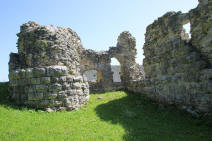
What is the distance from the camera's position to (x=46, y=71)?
7.94m

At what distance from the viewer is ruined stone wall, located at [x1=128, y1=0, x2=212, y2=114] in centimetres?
690

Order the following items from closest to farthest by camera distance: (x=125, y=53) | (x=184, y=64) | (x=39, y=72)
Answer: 1. (x=184, y=64)
2. (x=39, y=72)
3. (x=125, y=53)

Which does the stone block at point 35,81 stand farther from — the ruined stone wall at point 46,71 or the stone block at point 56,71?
the stone block at point 56,71

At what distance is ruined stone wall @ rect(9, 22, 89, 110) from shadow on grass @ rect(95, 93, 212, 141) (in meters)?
1.74

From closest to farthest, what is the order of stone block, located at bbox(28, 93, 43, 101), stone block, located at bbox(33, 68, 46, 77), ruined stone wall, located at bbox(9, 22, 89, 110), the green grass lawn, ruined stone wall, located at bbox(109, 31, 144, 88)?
the green grass lawn
stone block, located at bbox(28, 93, 43, 101)
ruined stone wall, located at bbox(9, 22, 89, 110)
stone block, located at bbox(33, 68, 46, 77)
ruined stone wall, located at bbox(109, 31, 144, 88)

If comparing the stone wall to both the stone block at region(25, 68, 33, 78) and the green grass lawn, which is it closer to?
the stone block at region(25, 68, 33, 78)

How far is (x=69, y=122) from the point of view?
645 centimetres

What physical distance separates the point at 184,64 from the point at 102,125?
4.54 m

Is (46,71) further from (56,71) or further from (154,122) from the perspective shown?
(154,122)

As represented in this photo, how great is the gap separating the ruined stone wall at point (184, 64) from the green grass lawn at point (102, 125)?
74 cm

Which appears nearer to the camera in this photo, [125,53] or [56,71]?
[56,71]

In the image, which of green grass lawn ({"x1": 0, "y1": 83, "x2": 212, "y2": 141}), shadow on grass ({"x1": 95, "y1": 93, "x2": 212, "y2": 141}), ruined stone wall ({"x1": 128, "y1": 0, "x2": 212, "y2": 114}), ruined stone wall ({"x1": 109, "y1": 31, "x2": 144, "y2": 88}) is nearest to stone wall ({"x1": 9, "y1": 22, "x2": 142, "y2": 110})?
green grass lawn ({"x1": 0, "y1": 83, "x2": 212, "y2": 141})

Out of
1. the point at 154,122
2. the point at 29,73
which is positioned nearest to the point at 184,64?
the point at 154,122

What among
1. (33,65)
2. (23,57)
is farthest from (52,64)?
(23,57)
